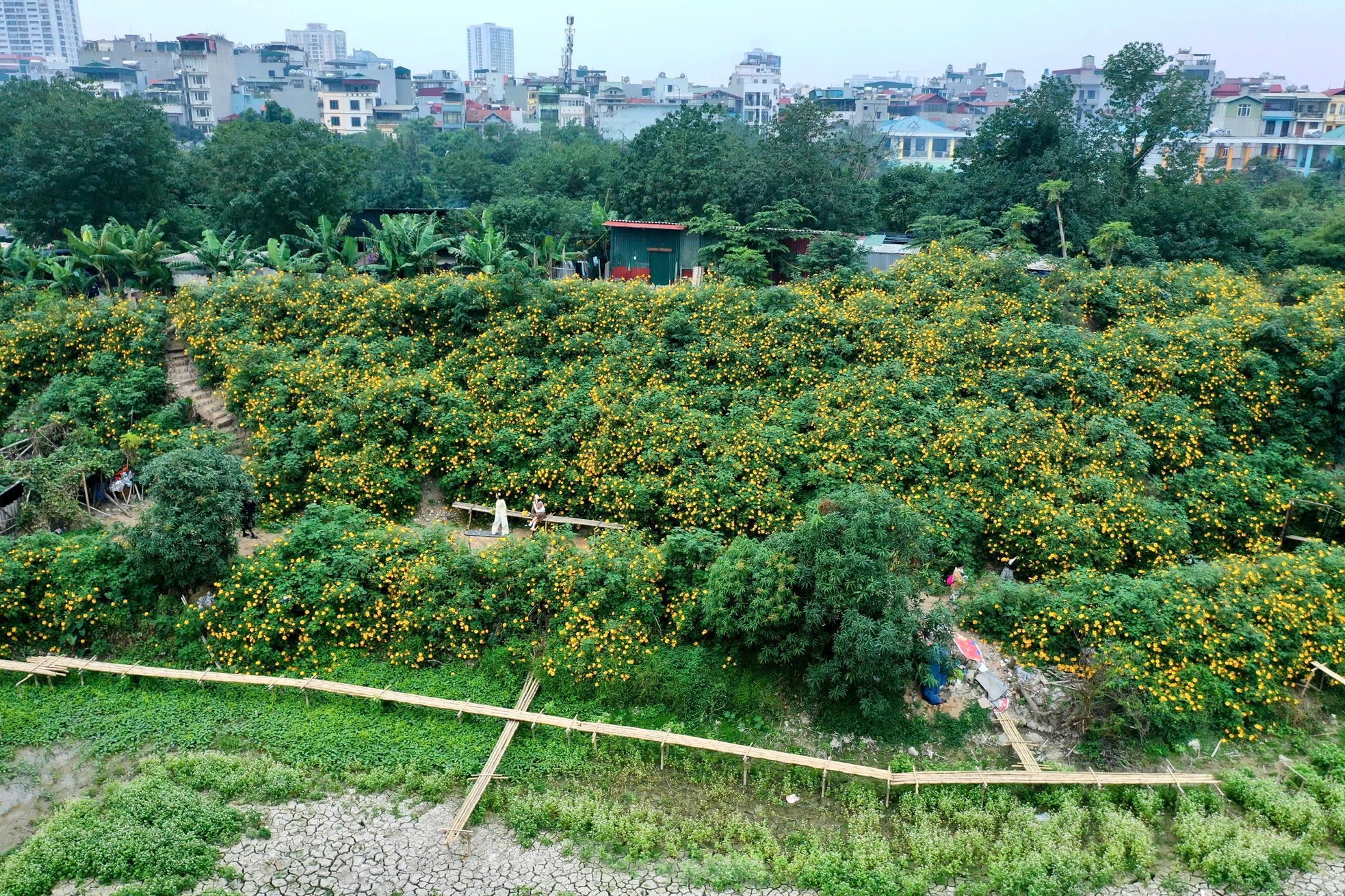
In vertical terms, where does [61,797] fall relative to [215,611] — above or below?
below

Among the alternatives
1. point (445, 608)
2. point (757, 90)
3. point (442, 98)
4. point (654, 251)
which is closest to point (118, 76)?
point (442, 98)

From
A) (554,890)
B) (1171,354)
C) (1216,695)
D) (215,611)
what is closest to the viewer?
(554,890)

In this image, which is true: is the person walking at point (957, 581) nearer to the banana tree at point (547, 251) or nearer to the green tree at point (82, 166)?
the banana tree at point (547, 251)

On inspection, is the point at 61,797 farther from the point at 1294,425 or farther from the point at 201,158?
the point at 201,158

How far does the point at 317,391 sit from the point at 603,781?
801cm

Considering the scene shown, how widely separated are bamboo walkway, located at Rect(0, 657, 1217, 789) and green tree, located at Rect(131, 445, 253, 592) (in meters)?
1.20

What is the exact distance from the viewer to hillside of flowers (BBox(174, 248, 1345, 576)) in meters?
12.0

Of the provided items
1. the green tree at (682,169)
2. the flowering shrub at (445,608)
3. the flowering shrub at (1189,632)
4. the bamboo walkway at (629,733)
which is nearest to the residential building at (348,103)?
the green tree at (682,169)

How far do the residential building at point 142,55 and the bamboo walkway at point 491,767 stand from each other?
96.6 m

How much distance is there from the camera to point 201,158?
2594 cm

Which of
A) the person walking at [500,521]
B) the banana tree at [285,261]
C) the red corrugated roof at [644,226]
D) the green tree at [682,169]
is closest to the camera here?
the person walking at [500,521]

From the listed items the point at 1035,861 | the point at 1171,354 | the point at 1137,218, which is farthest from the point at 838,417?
the point at 1137,218

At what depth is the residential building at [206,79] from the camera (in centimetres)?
6994

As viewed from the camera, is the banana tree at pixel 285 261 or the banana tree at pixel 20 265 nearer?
the banana tree at pixel 285 261
